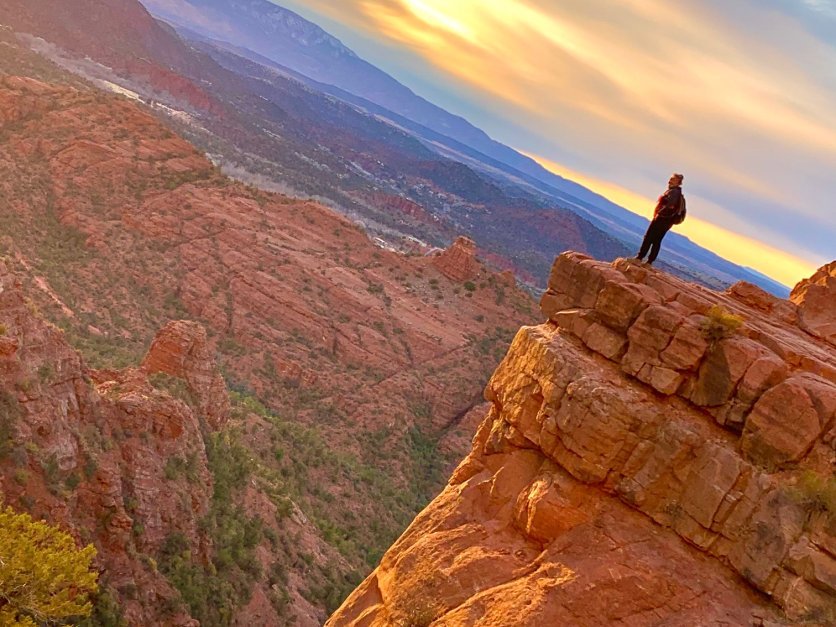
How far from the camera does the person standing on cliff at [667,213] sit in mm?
14797

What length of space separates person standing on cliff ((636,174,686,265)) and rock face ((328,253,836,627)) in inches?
54.8

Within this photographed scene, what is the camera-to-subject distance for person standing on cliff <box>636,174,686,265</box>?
14797 mm

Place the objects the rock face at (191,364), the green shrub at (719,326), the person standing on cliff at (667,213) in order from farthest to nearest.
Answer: the rock face at (191,364)
the person standing on cliff at (667,213)
the green shrub at (719,326)

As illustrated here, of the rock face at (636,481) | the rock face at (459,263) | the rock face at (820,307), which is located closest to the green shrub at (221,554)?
the rock face at (636,481)

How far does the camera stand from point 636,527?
1132cm

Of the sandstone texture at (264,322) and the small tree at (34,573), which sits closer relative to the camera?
the small tree at (34,573)

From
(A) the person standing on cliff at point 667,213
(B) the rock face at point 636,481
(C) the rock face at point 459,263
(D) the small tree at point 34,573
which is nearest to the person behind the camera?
(B) the rock face at point 636,481

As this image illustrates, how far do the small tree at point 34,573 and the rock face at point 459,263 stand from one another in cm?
6120

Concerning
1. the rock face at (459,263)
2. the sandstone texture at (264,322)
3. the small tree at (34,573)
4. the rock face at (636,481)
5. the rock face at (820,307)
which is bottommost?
the sandstone texture at (264,322)

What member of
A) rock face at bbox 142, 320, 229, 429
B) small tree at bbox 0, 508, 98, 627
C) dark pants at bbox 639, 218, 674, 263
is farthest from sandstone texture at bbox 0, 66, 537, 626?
dark pants at bbox 639, 218, 674, 263

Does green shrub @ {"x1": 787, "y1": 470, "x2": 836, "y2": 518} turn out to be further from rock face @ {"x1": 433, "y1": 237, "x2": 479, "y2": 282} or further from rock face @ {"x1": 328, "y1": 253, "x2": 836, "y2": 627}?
rock face @ {"x1": 433, "y1": 237, "x2": 479, "y2": 282}

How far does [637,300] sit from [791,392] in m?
3.29

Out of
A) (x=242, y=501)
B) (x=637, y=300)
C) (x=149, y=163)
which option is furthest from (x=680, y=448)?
(x=149, y=163)

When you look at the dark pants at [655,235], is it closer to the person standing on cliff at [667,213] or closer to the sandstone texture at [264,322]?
the person standing on cliff at [667,213]
